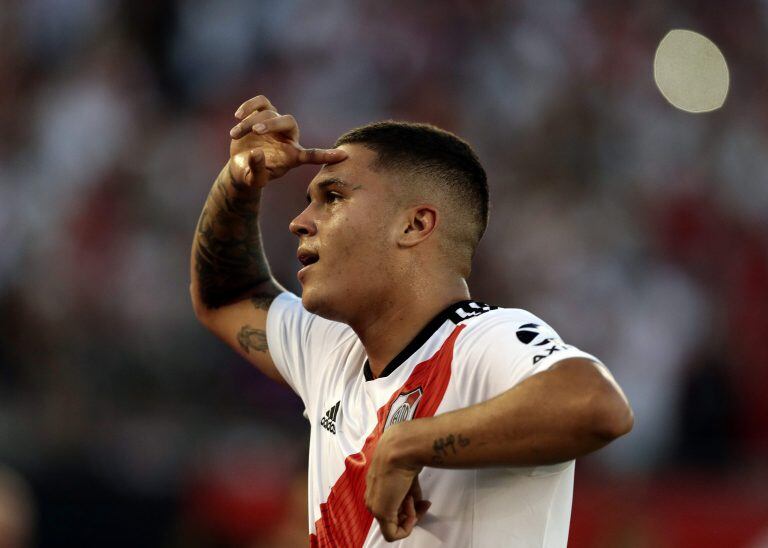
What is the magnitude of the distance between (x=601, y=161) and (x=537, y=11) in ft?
4.33

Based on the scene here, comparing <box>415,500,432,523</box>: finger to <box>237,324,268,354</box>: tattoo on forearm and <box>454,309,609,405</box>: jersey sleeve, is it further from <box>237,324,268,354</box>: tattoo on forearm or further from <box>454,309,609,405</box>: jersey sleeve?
<box>237,324,268,354</box>: tattoo on forearm

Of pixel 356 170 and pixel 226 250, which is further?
pixel 226 250

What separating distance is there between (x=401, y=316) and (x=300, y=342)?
0.60 m

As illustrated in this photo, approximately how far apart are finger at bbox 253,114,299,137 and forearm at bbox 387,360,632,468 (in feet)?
3.80

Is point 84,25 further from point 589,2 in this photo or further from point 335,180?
point 335,180

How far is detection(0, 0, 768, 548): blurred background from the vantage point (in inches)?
227

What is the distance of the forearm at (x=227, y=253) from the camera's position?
3.46 m

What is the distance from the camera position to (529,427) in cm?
206

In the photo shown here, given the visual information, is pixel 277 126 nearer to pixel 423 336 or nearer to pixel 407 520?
pixel 423 336

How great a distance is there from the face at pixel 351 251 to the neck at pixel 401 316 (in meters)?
0.04

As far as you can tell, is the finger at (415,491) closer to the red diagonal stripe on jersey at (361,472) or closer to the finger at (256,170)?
the red diagonal stripe on jersey at (361,472)

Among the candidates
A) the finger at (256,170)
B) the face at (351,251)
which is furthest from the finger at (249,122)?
the face at (351,251)

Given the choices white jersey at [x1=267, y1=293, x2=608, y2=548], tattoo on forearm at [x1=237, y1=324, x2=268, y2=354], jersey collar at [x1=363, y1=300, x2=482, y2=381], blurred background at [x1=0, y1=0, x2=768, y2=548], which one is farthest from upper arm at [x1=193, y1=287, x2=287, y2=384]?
blurred background at [x1=0, y1=0, x2=768, y2=548]

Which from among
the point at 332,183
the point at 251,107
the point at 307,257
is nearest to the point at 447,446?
the point at 307,257
